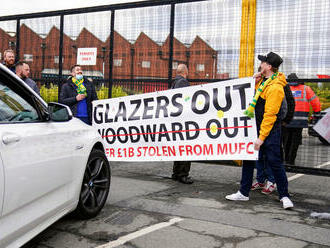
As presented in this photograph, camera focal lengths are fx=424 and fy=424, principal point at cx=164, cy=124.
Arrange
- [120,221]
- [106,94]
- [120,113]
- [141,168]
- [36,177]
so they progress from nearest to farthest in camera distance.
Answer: [36,177], [120,221], [120,113], [141,168], [106,94]

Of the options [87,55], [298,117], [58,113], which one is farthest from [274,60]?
[87,55]

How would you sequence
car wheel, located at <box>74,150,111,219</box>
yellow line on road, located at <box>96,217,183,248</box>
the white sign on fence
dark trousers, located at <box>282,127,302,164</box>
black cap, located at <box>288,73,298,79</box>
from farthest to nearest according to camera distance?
the white sign on fence
dark trousers, located at <box>282,127,302,164</box>
black cap, located at <box>288,73,298,79</box>
car wheel, located at <box>74,150,111,219</box>
yellow line on road, located at <box>96,217,183,248</box>

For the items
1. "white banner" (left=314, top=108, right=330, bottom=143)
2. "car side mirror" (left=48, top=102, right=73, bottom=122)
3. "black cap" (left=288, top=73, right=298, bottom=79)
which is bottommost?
"white banner" (left=314, top=108, right=330, bottom=143)

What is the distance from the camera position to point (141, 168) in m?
8.16

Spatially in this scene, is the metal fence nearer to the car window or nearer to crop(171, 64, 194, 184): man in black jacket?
crop(171, 64, 194, 184): man in black jacket

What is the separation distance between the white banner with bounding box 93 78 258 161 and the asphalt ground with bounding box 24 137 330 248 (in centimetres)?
53

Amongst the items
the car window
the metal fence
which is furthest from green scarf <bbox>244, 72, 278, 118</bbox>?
the car window

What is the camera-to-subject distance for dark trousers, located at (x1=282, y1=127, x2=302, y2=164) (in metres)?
7.11

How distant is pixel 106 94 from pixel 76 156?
515cm

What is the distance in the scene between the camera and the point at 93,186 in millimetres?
4645

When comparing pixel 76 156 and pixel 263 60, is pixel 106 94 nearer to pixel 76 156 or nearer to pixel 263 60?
pixel 263 60

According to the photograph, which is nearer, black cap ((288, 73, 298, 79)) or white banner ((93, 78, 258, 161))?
white banner ((93, 78, 258, 161))

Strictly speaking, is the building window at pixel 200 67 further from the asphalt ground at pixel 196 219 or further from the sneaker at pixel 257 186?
the sneaker at pixel 257 186

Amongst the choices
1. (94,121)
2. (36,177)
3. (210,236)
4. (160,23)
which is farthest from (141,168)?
(36,177)
